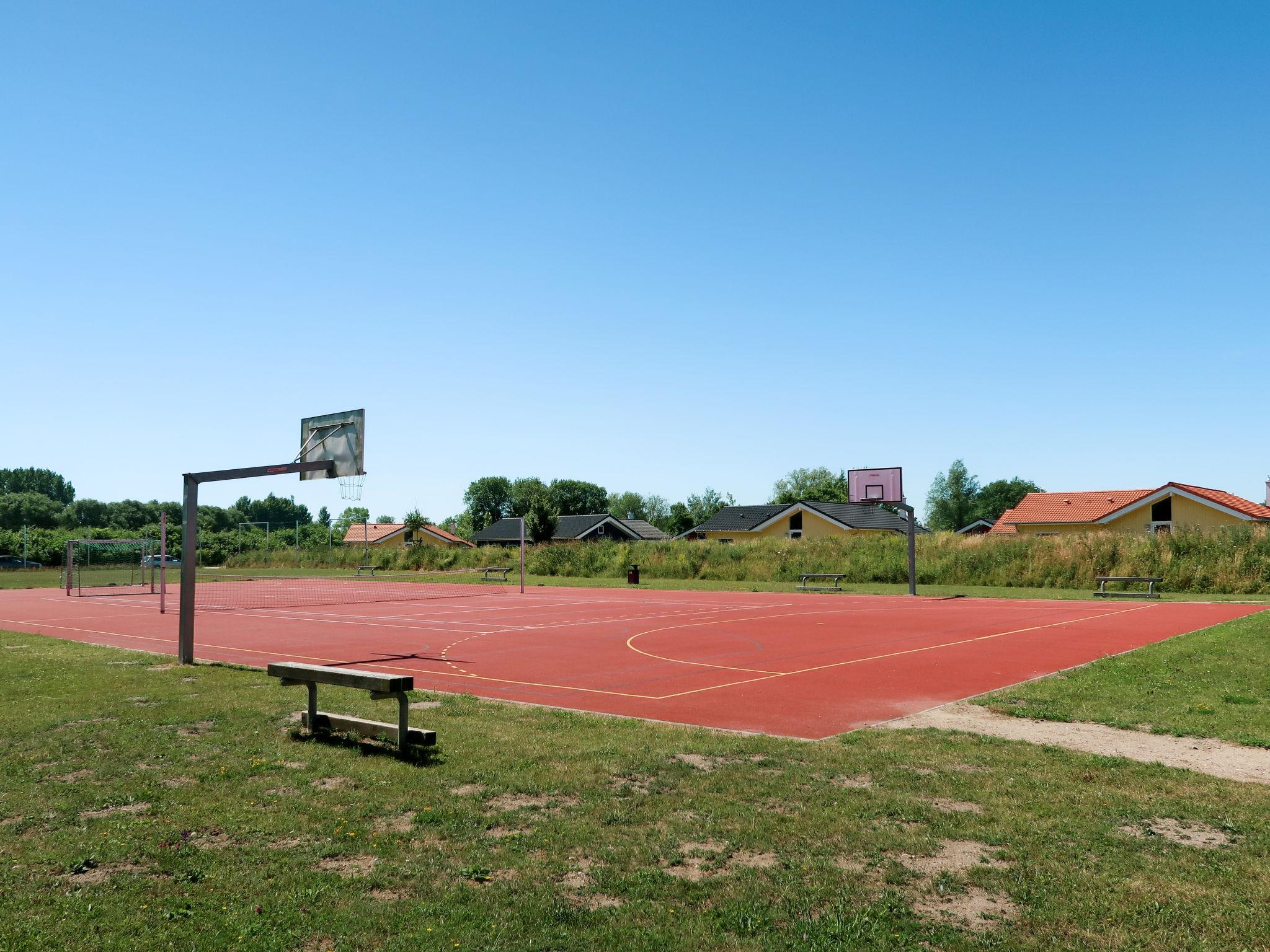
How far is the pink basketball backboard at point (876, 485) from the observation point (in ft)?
137

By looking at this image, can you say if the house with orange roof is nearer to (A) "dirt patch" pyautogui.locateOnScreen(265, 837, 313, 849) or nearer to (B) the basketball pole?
(B) the basketball pole

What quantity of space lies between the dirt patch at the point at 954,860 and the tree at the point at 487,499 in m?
143

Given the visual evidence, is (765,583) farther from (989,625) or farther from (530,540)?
(530,540)

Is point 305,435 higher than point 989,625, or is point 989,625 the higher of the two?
point 305,435

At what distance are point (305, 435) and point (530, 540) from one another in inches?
2271

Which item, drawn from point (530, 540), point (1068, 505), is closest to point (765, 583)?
point (1068, 505)

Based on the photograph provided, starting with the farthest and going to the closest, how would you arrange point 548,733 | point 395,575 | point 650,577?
point 395,575
point 650,577
point 548,733

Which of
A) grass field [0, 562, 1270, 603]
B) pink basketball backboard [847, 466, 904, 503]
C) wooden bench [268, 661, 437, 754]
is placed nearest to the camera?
wooden bench [268, 661, 437, 754]

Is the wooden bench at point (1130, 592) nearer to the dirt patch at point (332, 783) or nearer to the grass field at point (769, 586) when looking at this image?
the grass field at point (769, 586)

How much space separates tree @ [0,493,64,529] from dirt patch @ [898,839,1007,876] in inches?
5657

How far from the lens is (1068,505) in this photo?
64.6 metres

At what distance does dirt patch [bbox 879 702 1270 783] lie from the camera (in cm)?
772

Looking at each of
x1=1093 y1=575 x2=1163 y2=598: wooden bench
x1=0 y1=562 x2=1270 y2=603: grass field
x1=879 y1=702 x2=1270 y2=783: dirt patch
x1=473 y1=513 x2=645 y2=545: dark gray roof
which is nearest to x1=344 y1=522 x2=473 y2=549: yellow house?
x1=473 y1=513 x2=645 y2=545: dark gray roof

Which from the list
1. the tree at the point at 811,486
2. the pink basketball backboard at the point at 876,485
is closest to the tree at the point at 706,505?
the tree at the point at 811,486
